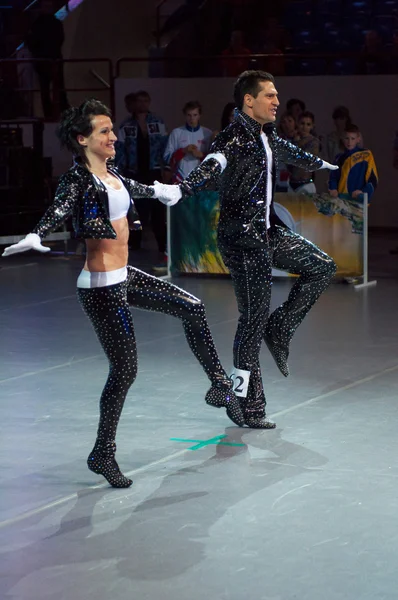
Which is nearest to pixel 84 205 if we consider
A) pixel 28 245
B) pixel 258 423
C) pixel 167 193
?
pixel 28 245

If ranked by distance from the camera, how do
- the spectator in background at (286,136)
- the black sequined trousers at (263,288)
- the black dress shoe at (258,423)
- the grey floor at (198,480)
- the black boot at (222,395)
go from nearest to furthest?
the grey floor at (198,480)
the black boot at (222,395)
the black sequined trousers at (263,288)
the black dress shoe at (258,423)
the spectator in background at (286,136)

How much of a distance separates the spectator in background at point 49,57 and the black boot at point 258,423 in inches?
459

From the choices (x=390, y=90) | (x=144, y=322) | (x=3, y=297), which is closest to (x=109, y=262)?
(x=144, y=322)

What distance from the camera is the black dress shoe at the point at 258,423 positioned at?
243 inches

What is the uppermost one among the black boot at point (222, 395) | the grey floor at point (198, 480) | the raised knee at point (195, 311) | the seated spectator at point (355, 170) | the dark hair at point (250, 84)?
the dark hair at point (250, 84)

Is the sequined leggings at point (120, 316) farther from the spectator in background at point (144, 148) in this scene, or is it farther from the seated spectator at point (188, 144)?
the spectator in background at point (144, 148)

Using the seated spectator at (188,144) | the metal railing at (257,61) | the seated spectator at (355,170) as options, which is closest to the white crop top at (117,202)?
the seated spectator at (355,170)

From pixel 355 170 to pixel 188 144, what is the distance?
1.98 metres

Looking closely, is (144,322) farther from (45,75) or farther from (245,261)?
(45,75)

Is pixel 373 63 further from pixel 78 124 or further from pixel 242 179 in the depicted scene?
pixel 78 124

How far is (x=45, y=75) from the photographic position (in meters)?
17.3

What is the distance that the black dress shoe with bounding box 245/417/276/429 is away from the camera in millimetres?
6172

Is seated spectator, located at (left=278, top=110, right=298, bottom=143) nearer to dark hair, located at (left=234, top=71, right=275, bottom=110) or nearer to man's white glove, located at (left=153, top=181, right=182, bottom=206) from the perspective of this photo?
dark hair, located at (left=234, top=71, right=275, bottom=110)

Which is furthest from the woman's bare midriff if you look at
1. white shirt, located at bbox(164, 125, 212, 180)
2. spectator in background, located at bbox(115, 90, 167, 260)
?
spectator in background, located at bbox(115, 90, 167, 260)
